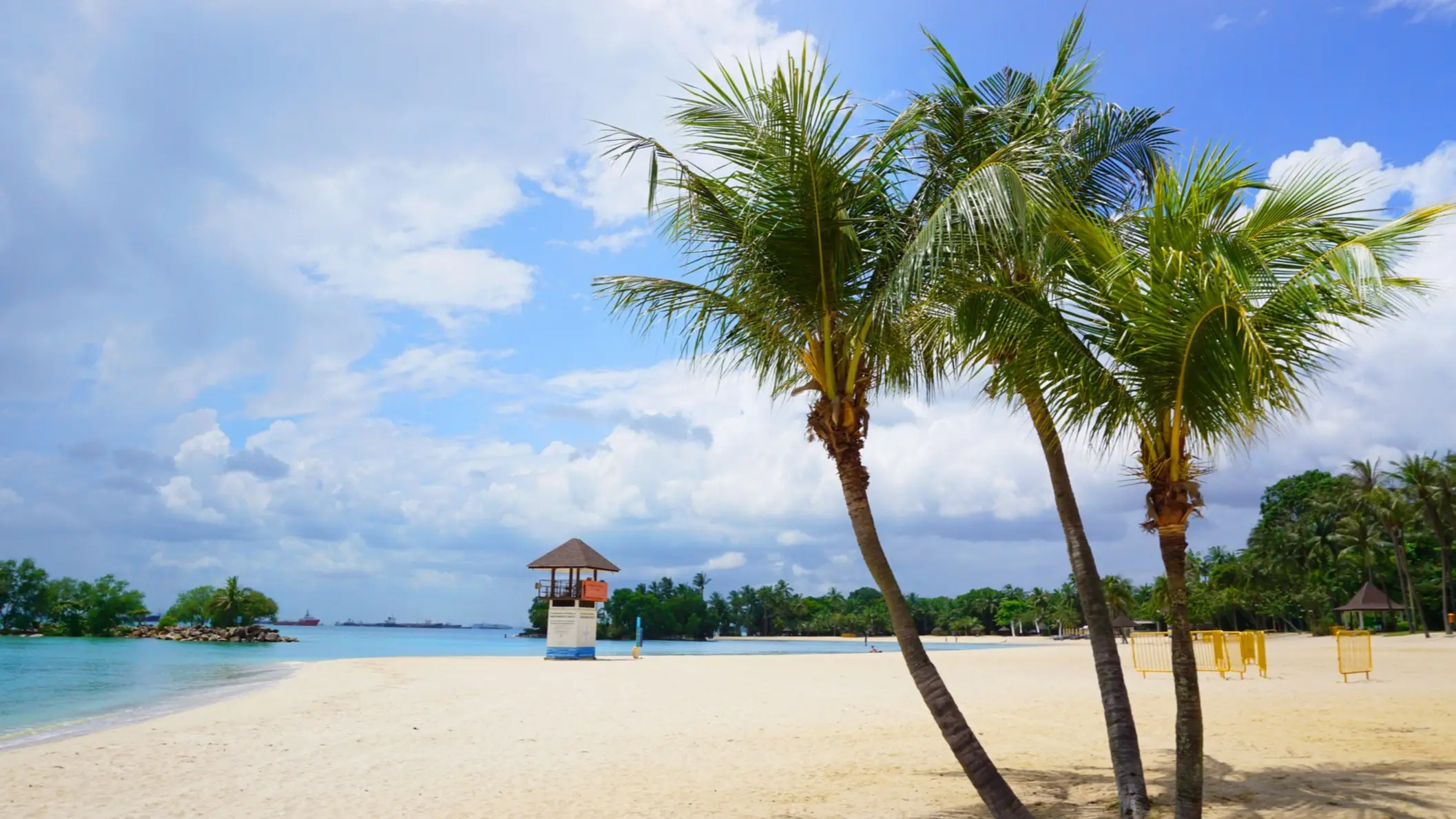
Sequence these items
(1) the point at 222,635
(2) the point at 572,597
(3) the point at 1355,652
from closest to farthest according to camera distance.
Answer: (3) the point at 1355,652 < (2) the point at 572,597 < (1) the point at 222,635

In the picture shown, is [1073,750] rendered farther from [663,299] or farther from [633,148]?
[633,148]

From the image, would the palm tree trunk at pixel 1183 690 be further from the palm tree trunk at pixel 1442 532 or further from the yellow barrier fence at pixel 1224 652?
the palm tree trunk at pixel 1442 532

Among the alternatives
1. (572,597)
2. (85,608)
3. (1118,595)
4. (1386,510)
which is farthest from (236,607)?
(1386,510)

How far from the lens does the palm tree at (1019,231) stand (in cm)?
543

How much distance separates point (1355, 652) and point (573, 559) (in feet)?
75.4

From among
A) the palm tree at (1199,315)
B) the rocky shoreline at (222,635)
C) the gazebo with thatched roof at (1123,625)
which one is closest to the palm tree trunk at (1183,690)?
the palm tree at (1199,315)

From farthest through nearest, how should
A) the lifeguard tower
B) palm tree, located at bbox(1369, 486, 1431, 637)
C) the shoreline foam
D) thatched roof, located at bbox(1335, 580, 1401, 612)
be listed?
palm tree, located at bbox(1369, 486, 1431, 637) < thatched roof, located at bbox(1335, 580, 1401, 612) < the lifeguard tower < the shoreline foam

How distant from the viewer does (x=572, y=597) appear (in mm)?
31469

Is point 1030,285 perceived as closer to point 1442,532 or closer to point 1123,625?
point 1123,625

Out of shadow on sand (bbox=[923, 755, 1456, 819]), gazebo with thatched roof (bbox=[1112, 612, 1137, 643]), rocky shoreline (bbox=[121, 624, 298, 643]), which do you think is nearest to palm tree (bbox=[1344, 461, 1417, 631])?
gazebo with thatched roof (bbox=[1112, 612, 1137, 643])

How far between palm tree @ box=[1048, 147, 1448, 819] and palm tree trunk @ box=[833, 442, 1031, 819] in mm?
1069

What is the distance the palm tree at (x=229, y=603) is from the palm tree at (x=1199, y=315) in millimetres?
84141

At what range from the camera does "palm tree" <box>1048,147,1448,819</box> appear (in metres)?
4.88

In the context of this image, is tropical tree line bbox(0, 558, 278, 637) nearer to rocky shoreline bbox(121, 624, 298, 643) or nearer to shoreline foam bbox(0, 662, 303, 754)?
rocky shoreline bbox(121, 624, 298, 643)
